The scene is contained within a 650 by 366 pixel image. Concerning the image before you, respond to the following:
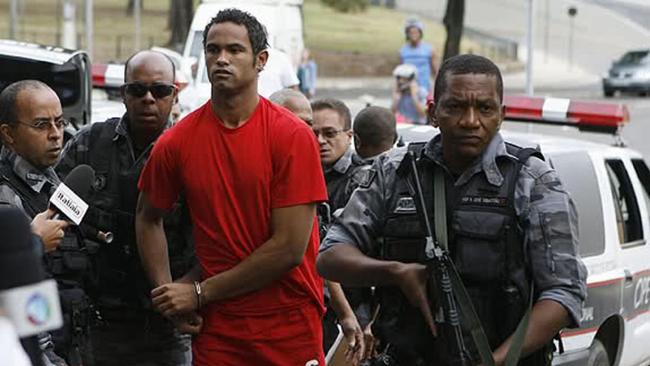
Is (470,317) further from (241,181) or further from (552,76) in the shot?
(552,76)

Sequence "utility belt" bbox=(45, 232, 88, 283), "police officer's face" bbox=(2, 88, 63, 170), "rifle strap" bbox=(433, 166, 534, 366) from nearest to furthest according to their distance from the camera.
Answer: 1. "rifle strap" bbox=(433, 166, 534, 366)
2. "police officer's face" bbox=(2, 88, 63, 170)
3. "utility belt" bbox=(45, 232, 88, 283)

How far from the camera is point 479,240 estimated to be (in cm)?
407

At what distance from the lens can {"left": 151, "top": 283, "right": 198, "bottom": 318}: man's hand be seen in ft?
15.5

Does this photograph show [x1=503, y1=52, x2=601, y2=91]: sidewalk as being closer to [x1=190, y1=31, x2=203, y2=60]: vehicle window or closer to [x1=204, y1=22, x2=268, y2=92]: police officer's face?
[x1=190, y1=31, x2=203, y2=60]: vehicle window

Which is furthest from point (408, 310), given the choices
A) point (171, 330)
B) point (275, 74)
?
point (275, 74)

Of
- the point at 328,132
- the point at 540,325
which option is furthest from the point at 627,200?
the point at 540,325

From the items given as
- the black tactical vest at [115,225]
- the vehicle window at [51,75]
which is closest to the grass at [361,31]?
the vehicle window at [51,75]

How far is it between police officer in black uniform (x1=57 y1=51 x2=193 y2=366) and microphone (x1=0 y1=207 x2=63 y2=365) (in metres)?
3.13

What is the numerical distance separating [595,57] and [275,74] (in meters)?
50.3

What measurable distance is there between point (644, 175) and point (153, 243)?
16.3ft

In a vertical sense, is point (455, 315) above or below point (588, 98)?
above

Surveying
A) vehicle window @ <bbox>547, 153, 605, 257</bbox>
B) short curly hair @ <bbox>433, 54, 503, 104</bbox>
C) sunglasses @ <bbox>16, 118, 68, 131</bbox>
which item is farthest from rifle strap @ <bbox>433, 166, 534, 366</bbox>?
vehicle window @ <bbox>547, 153, 605, 257</bbox>

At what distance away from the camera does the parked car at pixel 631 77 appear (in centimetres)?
4244

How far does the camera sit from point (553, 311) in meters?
3.99
